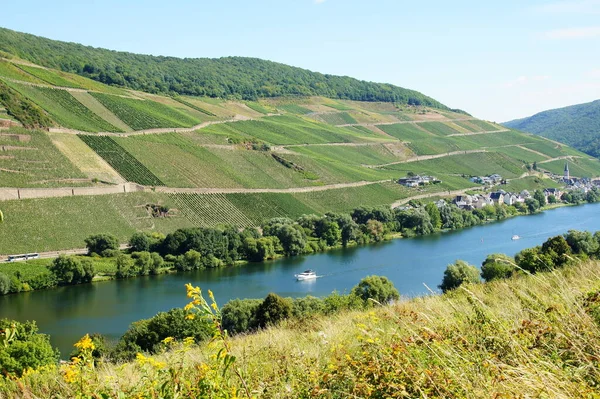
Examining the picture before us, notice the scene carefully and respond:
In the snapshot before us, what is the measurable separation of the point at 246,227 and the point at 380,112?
80166 millimetres

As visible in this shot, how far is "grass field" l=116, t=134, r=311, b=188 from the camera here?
171 feet

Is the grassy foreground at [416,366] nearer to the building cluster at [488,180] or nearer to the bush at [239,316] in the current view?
the bush at [239,316]

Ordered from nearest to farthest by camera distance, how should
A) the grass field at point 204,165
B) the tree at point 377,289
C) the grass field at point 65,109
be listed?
the tree at point 377,289
the grass field at point 204,165
the grass field at point 65,109

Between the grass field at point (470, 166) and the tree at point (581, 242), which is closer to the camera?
the tree at point (581, 242)

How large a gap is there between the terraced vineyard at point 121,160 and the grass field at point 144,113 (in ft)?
24.2

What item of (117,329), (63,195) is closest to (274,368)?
(117,329)

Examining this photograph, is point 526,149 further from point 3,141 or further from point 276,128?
point 3,141

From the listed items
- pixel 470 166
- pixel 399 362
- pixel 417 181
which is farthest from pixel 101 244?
pixel 470 166

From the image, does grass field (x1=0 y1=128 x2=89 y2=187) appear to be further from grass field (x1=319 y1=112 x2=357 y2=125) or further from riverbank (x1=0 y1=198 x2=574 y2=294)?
grass field (x1=319 y1=112 x2=357 y2=125)

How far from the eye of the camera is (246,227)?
4588 centimetres

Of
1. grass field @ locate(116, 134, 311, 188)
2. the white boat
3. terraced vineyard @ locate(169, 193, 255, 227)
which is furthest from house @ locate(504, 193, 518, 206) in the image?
the white boat

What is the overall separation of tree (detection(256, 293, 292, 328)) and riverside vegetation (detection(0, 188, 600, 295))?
55.3ft

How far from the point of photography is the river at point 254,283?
2714cm

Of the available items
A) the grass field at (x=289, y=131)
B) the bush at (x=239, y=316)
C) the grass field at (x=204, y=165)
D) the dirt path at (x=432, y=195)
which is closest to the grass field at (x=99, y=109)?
the grass field at (x=204, y=165)
